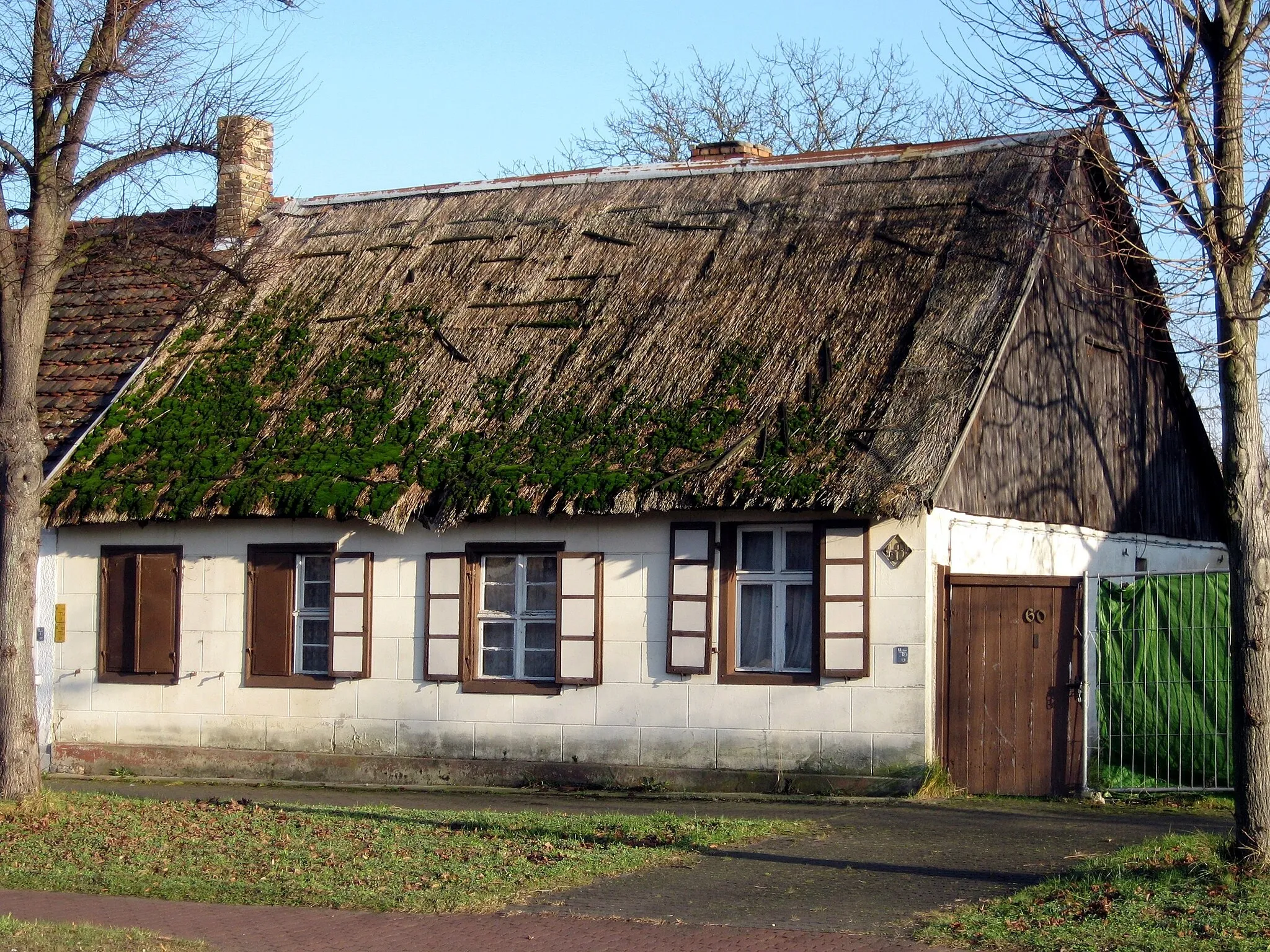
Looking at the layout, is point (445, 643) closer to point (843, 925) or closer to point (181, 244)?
point (181, 244)

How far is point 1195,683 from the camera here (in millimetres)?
13359

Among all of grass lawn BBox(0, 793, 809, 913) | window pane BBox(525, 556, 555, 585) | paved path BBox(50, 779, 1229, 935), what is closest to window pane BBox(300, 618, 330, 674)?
paved path BBox(50, 779, 1229, 935)

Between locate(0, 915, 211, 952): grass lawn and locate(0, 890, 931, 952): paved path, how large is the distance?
0.24 metres

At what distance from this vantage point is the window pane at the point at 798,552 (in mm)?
13852

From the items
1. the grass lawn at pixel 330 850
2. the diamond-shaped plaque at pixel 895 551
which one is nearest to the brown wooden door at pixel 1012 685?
the diamond-shaped plaque at pixel 895 551

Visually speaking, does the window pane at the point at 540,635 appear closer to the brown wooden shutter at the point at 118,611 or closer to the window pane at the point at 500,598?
the window pane at the point at 500,598

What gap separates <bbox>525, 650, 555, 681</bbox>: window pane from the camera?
14.7m

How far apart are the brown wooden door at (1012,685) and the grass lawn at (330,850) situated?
2.76m

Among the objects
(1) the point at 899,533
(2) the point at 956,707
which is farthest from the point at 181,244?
(2) the point at 956,707

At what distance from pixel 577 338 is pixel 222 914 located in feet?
28.0

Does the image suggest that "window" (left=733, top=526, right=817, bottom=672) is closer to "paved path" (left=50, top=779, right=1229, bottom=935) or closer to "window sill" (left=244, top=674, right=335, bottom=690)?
"paved path" (left=50, top=779, right=1229, bottom=935)

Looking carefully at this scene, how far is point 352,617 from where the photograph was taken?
50.0 feet

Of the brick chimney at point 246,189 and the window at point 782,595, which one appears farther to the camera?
the brick chimney at point 246,189

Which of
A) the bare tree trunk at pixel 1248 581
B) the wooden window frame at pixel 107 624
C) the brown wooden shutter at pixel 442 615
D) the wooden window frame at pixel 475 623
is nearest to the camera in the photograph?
the bare tree trunk at pixel 1248 581
